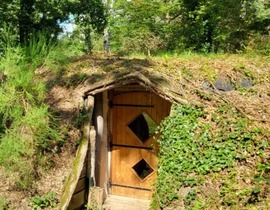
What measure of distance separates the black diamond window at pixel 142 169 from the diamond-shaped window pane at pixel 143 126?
0.50 metres

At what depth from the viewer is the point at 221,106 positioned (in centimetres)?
542

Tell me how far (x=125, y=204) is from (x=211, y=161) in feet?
8.84

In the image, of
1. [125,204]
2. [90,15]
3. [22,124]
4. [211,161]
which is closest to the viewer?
[211,161]

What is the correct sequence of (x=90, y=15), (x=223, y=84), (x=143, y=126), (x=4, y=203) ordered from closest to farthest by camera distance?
(x=4, y=203) < (x=223, y=84) < (x=143, y=126) < (x=90, y=15)

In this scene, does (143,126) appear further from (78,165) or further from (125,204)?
(78,165)

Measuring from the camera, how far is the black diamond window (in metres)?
7.12

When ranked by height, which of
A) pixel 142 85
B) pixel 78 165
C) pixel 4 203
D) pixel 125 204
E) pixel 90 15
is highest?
pixel 90 15

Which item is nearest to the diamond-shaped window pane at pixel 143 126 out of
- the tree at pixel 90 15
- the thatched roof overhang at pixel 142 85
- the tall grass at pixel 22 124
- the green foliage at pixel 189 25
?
the thatched roof overhang at pixel 142 85

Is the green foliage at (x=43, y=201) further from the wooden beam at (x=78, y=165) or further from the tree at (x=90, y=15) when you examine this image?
the tree at (x=90, y=15)

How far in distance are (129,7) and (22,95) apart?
12139mm

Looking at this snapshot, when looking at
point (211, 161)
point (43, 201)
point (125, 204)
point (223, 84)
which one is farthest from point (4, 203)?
point (223, 84)

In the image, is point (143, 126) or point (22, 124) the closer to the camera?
point (22, 124)

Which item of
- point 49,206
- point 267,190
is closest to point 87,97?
point 49,206

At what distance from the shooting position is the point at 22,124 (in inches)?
223
